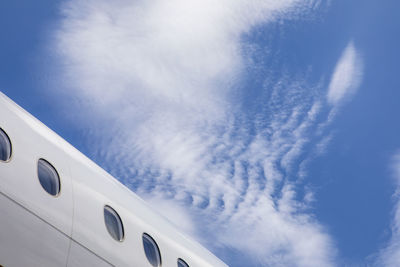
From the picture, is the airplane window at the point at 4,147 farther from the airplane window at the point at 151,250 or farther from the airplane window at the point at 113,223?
the airplane window at the point at 151,250

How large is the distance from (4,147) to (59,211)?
133 cm

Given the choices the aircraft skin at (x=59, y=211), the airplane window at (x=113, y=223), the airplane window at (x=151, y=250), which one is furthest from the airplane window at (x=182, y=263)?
the airplane window at (x=113, y=223)

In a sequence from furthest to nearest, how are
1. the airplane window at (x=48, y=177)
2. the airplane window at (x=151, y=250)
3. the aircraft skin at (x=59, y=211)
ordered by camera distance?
the airplane window at (x=151, y=250) < the airplane window at (x=48, y=177) < the aircraft skin at (x=59, y=211)

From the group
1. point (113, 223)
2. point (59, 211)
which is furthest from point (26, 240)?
point (113, 223)

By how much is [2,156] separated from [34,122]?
183 centimetres

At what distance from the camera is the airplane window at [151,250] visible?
1112 cm

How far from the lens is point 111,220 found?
10.4m

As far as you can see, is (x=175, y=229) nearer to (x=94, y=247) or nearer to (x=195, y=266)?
(x=195, y=266)

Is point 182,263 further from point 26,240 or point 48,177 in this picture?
point 26,240

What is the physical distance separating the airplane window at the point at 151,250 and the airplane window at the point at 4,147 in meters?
3.87

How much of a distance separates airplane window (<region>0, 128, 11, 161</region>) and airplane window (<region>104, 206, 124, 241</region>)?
2.45 m

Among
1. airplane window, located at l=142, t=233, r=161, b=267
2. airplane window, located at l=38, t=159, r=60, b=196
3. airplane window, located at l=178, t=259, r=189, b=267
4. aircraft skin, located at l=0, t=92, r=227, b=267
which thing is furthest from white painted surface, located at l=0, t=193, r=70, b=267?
airplane window, located at l=178, t=259, r=189, b=267

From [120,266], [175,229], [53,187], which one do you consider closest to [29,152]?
[53,187]

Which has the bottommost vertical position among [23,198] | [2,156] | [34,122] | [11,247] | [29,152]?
[11,247]
